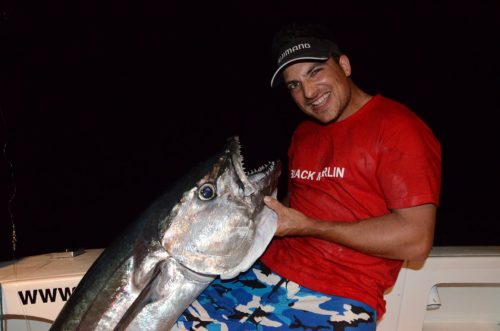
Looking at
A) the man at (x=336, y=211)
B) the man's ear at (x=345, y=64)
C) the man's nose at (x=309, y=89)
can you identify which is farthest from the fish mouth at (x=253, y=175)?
the man's ear at (x=345, y=64)

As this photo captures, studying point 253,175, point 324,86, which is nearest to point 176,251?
point 253,175

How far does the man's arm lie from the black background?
10.7 feet

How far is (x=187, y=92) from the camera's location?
30.7m

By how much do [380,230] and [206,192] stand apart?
90cm

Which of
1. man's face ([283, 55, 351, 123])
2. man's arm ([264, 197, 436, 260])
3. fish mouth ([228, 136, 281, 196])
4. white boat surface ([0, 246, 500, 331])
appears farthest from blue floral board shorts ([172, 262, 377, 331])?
man's face ([283, 55, 351, 123])

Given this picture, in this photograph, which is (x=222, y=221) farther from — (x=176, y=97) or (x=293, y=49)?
(x=176, y=97)

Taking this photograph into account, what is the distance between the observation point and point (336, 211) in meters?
2.33

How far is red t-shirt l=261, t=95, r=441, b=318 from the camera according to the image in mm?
2049

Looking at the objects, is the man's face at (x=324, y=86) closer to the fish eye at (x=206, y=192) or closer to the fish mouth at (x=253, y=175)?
the fish mouth at (x=253, y=175)

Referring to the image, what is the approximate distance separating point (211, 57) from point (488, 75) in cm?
2518

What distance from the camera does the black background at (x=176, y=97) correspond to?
12.7m

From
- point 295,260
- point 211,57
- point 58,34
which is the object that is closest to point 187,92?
point 211,57

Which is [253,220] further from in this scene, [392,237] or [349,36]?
[349,36]

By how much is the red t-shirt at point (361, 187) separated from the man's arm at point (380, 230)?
8 centimetres
